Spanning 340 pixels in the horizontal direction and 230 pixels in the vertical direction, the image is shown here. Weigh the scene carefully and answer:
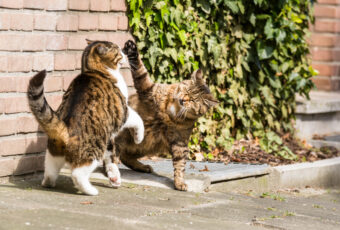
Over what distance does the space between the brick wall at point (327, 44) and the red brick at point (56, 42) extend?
5163 millimetres

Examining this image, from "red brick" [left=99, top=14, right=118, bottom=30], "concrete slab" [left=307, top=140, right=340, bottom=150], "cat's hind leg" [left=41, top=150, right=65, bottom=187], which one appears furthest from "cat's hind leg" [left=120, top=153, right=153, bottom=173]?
"concrete slab" [left=307, top=140, right=340, bottom=150]

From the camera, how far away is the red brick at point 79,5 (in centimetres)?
545

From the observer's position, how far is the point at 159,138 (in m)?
5.43

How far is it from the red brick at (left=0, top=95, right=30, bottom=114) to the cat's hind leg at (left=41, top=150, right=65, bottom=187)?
0.62 m

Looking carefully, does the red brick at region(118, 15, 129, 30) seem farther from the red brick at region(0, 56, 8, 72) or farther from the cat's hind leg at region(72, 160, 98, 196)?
the cat's hind leg at region(72, 160, 98, 196)

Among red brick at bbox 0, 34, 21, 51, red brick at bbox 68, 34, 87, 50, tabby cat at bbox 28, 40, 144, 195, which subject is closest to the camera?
tabby cat at bbox 28, 40, 144, 195

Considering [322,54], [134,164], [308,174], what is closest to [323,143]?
[308,174]

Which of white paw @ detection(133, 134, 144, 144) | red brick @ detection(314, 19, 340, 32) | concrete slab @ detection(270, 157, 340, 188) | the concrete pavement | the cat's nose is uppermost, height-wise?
red brick @ detection(314, 19, 340, 32)

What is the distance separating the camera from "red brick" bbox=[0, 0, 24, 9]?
4871 millimetres

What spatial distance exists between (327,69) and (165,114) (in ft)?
16.0

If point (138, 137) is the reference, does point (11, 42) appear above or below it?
above

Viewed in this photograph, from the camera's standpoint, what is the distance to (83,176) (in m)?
4.52

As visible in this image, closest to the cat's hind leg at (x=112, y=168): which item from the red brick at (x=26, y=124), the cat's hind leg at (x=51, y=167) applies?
the cat's hind leg at (x=51, y=167)

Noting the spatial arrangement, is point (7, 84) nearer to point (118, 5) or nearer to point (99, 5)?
point (99, 5)
